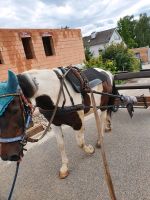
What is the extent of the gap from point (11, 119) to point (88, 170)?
1.76 meters

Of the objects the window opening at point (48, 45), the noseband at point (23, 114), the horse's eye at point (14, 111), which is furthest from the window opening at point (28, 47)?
the horse's eye at point (14, 111)

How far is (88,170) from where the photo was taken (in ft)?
11.1

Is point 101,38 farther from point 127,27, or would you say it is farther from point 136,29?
point 136,29

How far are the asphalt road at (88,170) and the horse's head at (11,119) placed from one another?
1.13m

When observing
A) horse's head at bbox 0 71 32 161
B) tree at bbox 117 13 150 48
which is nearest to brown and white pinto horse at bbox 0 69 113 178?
horse's head at bbox 0 71 32 161

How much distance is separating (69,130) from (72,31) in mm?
14909

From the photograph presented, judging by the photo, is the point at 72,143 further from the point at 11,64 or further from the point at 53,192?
the point at 11,64

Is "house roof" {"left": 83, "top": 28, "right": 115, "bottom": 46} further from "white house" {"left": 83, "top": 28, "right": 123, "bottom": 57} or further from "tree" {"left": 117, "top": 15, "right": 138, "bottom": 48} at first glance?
"tree" {"left": 117, "top": 15, "right": 138, "bottom": 48}

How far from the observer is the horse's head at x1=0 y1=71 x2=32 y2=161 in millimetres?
2057

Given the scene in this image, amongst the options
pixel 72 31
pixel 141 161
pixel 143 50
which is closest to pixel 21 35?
pixel 72 31

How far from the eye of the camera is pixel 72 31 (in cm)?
1872

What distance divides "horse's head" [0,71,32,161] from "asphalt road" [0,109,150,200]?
44.6 inches

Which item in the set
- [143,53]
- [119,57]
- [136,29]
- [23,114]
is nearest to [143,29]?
[136,29]

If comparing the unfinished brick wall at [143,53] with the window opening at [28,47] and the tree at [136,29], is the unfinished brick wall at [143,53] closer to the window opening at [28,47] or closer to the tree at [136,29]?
the tree at [136,29]
